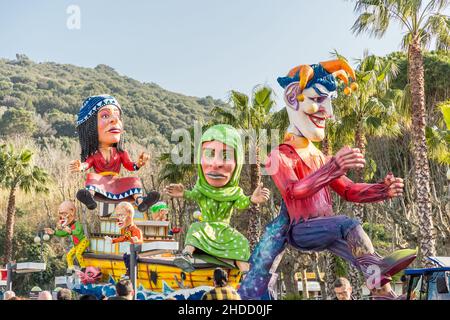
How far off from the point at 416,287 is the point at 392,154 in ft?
60.1

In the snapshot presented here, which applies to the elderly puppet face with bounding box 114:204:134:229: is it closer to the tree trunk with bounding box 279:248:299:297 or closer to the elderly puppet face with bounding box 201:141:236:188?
the elderly puppet face with bounding box 201:141:236:188

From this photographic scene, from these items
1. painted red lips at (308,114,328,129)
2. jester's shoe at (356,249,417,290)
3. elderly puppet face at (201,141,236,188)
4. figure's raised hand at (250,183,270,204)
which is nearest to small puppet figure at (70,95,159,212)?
elderly puppet face at (201,141,236,188)

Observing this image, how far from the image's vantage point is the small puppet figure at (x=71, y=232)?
38.9 feet

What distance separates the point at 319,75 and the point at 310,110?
593 millimetres

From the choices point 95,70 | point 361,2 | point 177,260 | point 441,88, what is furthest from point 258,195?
point 95,70

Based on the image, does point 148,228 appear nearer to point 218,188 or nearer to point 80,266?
point 80,266

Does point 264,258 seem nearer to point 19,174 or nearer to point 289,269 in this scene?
point 19,174

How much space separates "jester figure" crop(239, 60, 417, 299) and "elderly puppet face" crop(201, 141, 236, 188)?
98 cm

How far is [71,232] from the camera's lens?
470 inches

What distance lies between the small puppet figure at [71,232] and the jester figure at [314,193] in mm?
3679

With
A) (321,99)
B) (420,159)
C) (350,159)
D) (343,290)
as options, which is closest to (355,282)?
(420,159)

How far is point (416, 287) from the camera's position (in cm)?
859

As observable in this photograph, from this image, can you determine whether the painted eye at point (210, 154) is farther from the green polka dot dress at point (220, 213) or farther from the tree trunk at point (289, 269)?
the tree trunk at point (289, 269)

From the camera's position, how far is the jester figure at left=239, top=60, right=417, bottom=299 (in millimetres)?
8742
